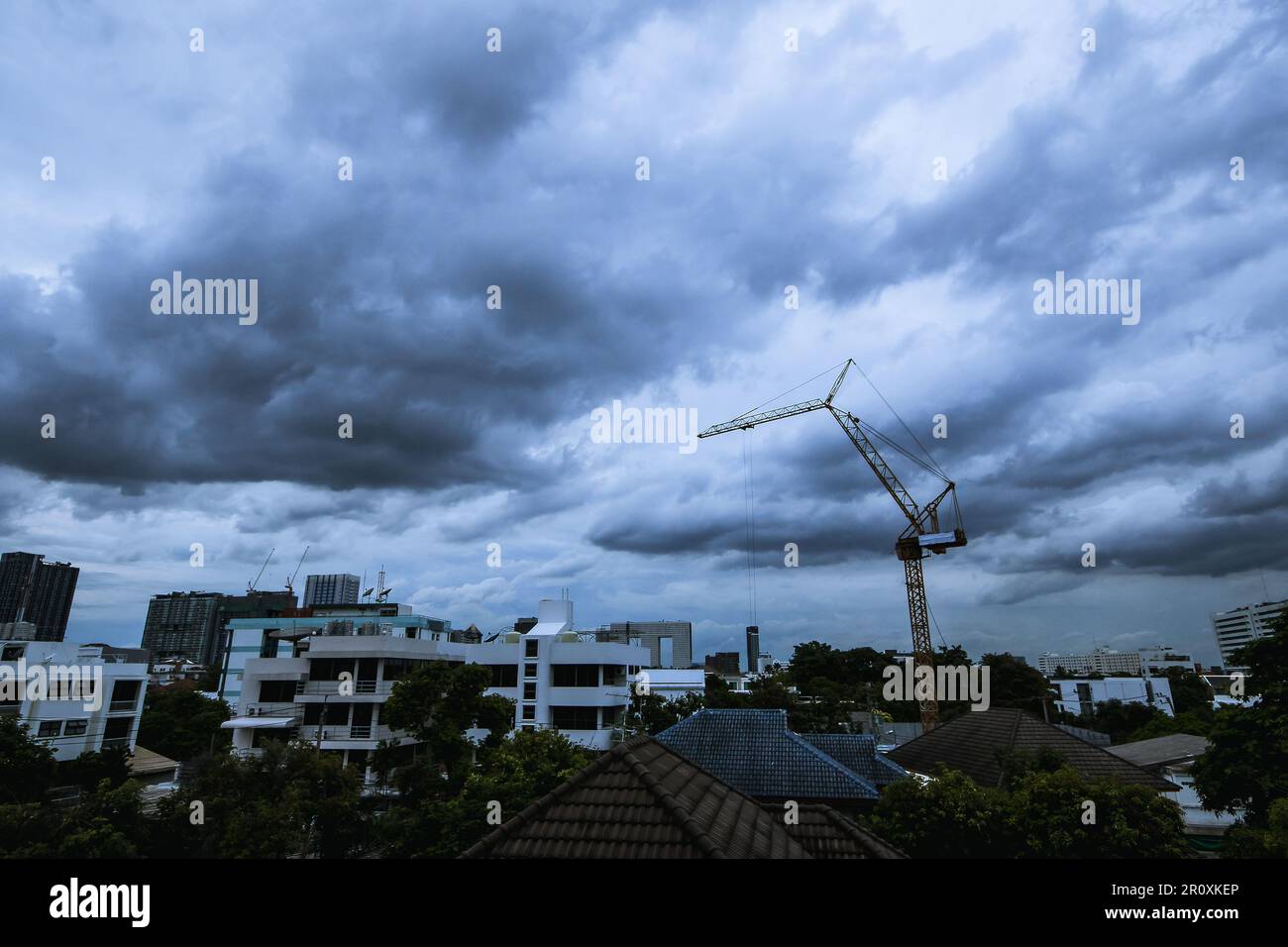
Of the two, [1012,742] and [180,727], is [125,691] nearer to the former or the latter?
[180,727]

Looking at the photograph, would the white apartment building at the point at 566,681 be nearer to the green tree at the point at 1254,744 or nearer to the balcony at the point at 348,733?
the balcony at the point at 348,733

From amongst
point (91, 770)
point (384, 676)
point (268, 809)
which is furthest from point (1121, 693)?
point (91, 770)

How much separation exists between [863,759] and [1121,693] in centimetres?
8187

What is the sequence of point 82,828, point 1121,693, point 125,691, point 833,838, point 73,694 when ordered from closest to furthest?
point 833,838, point 82,828, point 73,694, point 125,691, point 1121,693

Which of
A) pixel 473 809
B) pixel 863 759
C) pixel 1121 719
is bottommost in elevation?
pixel 1121 719

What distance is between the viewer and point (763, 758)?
33.1 metres

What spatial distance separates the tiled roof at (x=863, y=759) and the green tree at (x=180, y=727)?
49246 mm

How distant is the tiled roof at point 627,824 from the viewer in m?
Answer: 8.59
